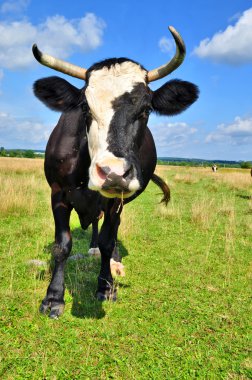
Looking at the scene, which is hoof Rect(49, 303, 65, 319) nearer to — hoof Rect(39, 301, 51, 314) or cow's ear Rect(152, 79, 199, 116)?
hoof Rect(39, 301, 51, 314)

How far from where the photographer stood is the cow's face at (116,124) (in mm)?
2707

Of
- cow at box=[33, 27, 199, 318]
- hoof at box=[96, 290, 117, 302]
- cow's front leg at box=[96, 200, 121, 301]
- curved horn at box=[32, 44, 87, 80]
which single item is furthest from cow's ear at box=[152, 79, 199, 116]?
hoof at box=[96, 290, 117, 302]

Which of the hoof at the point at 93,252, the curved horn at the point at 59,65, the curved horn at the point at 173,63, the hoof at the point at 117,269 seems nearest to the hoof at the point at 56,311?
the hoof at the point at 117,269

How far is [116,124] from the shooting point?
304 cm

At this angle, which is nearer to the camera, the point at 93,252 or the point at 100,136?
the point at 100,136

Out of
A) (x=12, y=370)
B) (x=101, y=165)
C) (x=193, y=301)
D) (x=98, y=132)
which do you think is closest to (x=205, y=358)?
(x=193, y=301)

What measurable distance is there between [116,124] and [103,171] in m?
0.56


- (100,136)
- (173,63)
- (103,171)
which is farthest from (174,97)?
(103,171)

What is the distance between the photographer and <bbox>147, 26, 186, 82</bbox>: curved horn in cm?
305

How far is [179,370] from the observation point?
2.85 metres

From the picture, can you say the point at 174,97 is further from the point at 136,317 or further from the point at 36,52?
the point at 136,317

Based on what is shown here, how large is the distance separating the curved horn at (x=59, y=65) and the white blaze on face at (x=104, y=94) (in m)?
0.27

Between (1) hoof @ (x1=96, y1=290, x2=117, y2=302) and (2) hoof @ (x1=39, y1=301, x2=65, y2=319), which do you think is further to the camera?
(1) hoof @ (x1=96, y1=290, x2=117, y2=302)

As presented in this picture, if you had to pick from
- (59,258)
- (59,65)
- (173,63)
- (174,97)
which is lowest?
(59,258)
